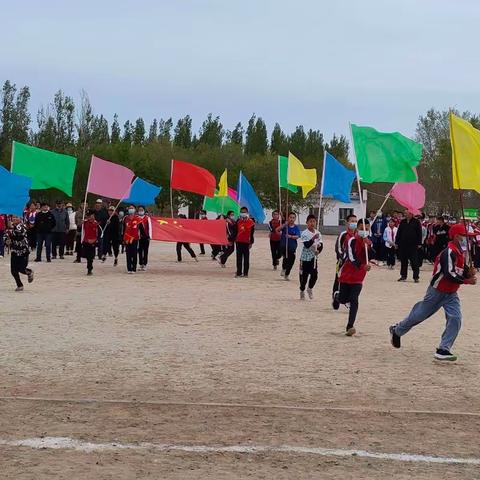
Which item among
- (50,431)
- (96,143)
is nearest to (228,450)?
(50,431)

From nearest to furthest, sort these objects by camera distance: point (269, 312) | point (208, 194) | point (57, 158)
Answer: point (269, 312) < point (57, 158) < point (208, 194)

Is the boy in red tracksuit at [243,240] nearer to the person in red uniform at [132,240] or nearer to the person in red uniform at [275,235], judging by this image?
the person in red uniform at [275,235]

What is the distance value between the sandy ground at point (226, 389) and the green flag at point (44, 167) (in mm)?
6412

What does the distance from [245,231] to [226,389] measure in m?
13.5

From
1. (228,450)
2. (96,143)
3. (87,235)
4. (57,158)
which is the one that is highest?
(96,143)

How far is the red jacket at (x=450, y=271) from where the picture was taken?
9336 millimetres

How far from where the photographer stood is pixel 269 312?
13828 millimetres

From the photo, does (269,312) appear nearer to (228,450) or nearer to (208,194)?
(228,450)

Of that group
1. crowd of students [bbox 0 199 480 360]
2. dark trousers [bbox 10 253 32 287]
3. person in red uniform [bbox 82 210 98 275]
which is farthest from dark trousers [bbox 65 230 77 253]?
dark trousers [bbox 10 253 32 287]

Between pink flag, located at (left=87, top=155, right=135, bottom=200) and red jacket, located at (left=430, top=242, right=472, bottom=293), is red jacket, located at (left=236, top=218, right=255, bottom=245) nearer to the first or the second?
pink flag, located at (left=87, top=155, right=135, bottom=200)

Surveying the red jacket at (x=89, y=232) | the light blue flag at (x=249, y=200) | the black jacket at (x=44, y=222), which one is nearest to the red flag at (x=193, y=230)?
the red jacket at (x=89, y=232)

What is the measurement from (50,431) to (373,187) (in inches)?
2447

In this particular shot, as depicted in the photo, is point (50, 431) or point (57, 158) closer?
point (50, 431)

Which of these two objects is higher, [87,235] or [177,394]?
[87,235]
